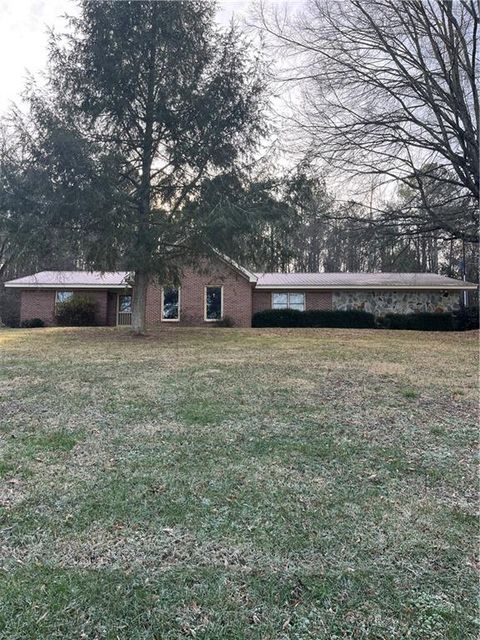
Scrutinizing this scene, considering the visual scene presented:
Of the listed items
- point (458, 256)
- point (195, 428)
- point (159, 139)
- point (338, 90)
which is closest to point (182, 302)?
point (159, 139)

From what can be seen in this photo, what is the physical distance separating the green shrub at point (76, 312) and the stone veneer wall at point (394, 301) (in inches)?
507

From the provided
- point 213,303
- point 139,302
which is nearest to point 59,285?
point 213,303

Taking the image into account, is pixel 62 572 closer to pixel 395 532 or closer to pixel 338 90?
pixel 395 532

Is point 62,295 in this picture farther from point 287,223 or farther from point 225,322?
point 287,223

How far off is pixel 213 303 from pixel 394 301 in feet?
31.4

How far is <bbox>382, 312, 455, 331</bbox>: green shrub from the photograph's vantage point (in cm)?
1933

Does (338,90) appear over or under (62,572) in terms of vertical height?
over

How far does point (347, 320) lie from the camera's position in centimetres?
1953

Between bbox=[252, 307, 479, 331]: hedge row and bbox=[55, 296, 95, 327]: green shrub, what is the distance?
8675mm

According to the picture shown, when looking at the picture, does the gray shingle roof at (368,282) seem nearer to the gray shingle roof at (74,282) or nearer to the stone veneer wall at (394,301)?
the stone veneer wall at (394,301)

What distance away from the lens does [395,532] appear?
2.50 m

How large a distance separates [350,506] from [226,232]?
29.2 ft

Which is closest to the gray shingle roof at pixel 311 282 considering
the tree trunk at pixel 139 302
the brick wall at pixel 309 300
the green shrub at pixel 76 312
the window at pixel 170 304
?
the brick wall at pixel 309 300

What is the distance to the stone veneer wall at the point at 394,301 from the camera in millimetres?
20953
